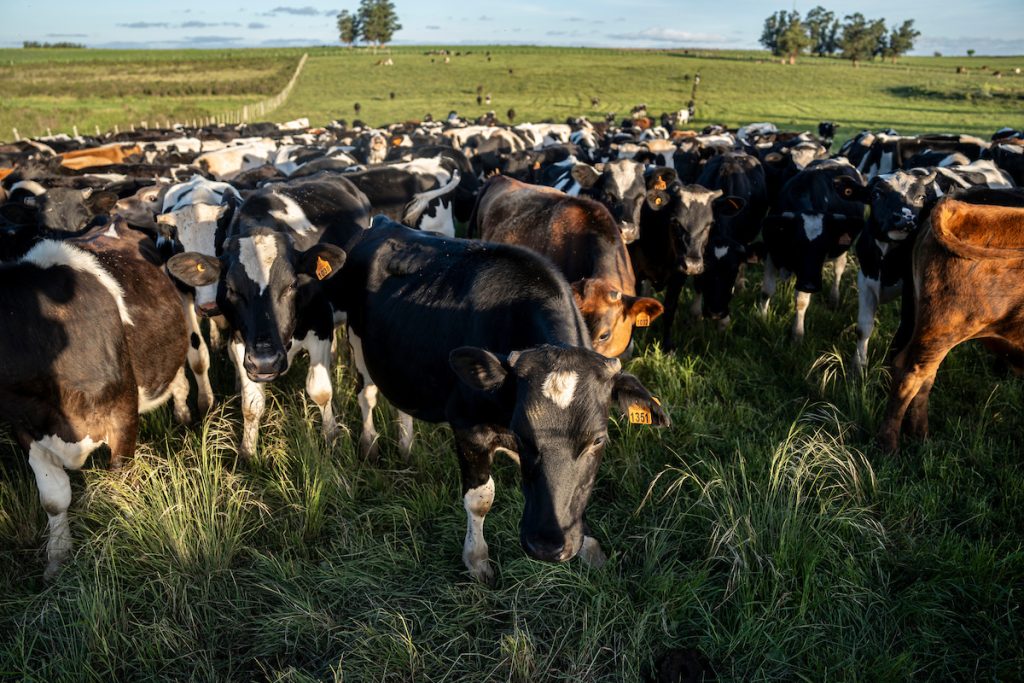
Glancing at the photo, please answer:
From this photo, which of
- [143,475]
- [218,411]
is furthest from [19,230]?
[143,475]

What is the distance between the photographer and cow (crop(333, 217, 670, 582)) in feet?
8.54

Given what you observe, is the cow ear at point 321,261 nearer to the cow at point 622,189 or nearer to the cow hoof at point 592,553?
the cow hoof at point 592,553

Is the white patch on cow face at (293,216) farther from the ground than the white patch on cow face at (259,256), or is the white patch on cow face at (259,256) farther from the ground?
the white patch on cow face at (293,216)

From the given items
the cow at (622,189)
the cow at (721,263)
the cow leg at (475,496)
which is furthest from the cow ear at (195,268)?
the cow at (721,263)

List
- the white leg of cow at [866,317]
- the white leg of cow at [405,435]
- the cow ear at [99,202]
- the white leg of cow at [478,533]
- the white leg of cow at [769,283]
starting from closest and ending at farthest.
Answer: the white leg of cow at [478,533]
the white leg of cow at [405,435]
the white leg of cow at [866,317]
the cow ear at [99,202]
the white leg of cow at [769,283]

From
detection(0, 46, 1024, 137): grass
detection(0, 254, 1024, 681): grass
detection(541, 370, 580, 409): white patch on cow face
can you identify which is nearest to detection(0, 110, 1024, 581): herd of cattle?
detection(541, 370, 580, 409): white patch on cow face

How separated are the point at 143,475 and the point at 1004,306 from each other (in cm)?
561

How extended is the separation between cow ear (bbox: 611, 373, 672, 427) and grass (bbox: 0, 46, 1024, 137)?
36097 mm

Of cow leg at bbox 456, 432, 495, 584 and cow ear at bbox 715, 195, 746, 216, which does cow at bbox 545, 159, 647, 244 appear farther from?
cow leg at bbox 456, 432, 495, 584

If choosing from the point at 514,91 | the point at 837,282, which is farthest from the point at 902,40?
the point at 837,282

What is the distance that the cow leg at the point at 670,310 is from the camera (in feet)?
21.9

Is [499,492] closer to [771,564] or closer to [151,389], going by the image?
[771,564]

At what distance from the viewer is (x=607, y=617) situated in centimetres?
322

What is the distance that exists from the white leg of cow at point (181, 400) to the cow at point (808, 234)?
601cm
